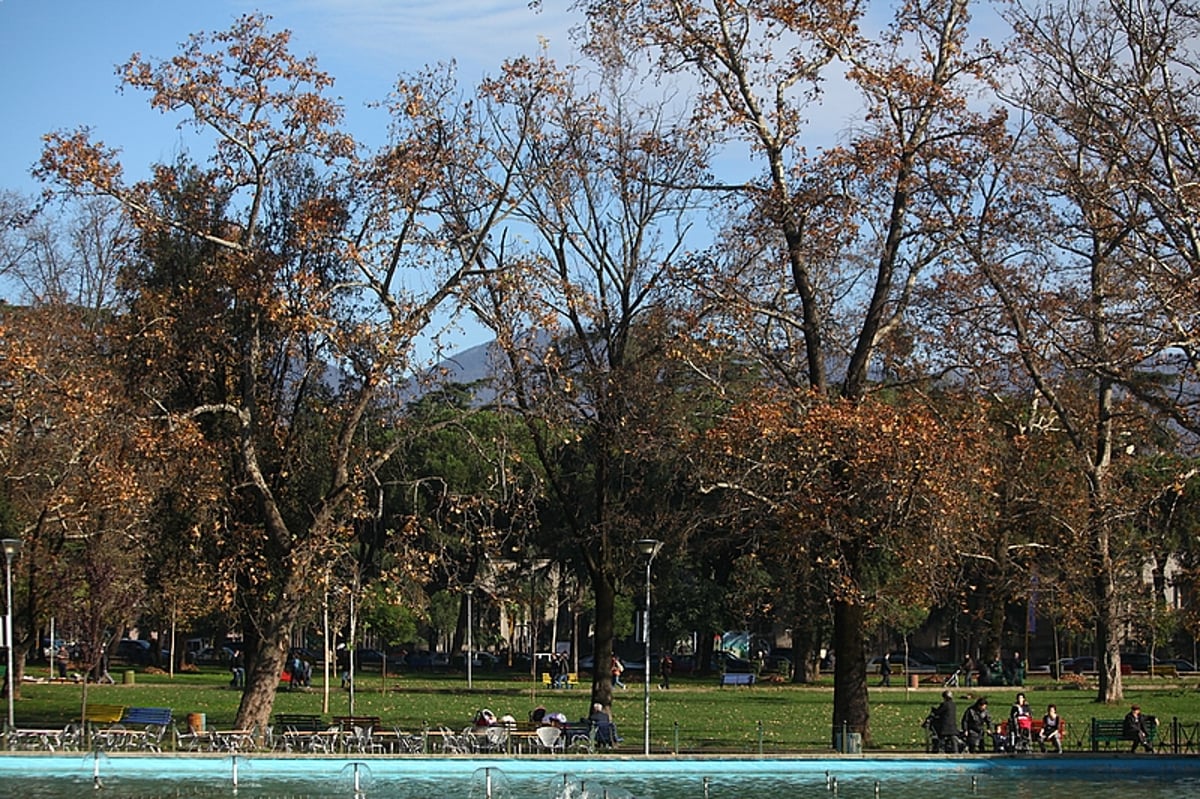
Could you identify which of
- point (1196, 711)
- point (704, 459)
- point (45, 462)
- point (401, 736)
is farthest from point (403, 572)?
point (1196, 711)

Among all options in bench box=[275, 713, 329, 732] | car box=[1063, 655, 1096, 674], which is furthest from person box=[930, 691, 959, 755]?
car box=[1063, 655, 1096, 674]

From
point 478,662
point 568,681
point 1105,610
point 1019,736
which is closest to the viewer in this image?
point 1019,736

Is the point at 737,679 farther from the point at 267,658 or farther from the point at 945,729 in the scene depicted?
the point at 267,658

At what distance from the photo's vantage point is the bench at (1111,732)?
3022 centimetres

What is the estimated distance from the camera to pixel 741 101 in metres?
31.4

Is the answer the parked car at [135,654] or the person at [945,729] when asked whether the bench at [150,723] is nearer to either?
the person at [945,729]

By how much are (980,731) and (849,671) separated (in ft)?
9.54

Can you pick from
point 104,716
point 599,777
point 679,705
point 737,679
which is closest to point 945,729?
point 599,777

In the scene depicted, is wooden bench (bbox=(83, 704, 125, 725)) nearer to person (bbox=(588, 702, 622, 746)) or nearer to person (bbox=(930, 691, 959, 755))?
person (bbox=(588, 702, 622, 746))

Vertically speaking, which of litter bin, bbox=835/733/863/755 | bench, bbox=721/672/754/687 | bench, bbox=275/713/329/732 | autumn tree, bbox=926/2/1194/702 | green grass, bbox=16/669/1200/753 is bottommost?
bench, bbox=721/672/754/687

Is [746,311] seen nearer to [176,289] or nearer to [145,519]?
[176,289]

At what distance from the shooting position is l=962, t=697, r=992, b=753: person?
2989cm

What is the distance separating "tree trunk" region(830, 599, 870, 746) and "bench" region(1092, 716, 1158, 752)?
4542 mm

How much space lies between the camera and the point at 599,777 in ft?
87.4
